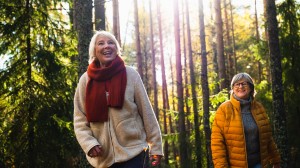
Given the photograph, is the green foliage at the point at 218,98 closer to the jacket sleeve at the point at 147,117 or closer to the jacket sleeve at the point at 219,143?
the jacket sleeve at the point at 219,143

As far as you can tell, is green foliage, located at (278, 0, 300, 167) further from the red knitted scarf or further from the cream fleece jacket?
the red knitted scarf

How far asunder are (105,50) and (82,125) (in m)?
0.72

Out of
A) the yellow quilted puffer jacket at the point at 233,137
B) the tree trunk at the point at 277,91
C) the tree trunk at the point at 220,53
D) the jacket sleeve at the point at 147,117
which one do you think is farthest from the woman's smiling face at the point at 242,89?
the tree trunk at the point at 220,53

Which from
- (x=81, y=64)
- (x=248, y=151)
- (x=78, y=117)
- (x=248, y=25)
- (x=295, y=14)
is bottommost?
(x=248, y=151)

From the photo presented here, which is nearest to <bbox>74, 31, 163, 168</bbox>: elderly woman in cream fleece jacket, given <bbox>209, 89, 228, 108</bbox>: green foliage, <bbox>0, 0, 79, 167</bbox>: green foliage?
<bbox>0, 0, 79, 167</bbox>: green foliage

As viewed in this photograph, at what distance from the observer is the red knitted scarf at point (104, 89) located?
312cm

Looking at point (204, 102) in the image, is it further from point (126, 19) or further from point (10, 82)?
point (126, 19)

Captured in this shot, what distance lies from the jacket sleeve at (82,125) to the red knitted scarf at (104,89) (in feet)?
0.31

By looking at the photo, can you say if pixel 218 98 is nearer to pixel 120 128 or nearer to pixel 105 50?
pixel 105 50

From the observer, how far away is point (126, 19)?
3036 cm

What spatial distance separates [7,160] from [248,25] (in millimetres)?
25249

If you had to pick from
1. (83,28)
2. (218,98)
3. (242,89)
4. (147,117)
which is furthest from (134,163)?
(218,98)

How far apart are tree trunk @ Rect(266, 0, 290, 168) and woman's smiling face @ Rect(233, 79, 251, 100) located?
16.1ft

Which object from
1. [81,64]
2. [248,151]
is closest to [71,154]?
[81,64]
